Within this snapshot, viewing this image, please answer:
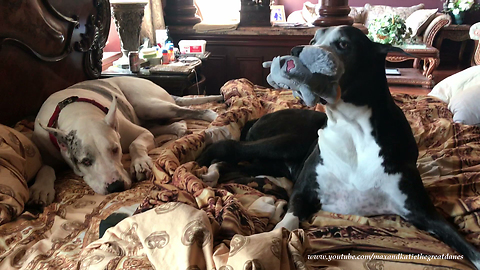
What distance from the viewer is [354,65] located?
3.13 ft

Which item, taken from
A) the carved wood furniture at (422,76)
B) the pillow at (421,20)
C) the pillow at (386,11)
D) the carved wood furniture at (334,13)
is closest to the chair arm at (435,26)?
the pillow at (421,20)

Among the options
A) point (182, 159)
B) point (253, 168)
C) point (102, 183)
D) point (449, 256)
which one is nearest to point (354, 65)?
point (449, 256)

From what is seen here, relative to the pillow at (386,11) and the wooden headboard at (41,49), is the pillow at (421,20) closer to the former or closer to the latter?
the pillow at (386,11)


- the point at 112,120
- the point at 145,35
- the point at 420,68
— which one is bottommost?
the point at 420,68

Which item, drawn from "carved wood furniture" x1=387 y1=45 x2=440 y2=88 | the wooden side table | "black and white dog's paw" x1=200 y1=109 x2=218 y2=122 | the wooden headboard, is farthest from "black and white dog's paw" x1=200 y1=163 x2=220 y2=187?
the wooden side table

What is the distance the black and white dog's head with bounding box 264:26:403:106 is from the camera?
2.94 ft

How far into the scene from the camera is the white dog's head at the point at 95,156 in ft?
4.69

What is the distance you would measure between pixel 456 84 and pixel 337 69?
1.83 meters

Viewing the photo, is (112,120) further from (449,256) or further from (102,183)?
(449,256)

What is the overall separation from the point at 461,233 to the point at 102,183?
48.9 inches

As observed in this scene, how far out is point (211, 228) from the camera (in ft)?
2.98

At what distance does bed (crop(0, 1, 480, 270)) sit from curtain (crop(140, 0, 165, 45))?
1812mm

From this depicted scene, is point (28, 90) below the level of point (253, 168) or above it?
above

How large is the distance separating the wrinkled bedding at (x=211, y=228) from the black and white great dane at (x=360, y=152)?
0.04 meters
